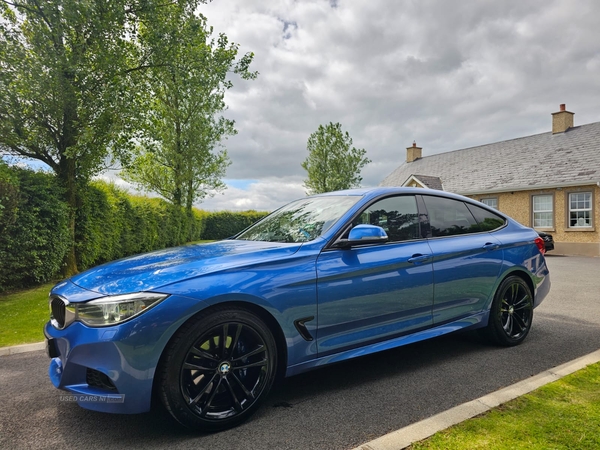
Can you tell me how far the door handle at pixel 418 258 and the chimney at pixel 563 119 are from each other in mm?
25698

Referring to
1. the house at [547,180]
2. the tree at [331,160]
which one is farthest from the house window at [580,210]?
the tree at [331,160]

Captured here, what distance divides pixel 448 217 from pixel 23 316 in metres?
6.28

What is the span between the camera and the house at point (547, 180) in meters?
19.9

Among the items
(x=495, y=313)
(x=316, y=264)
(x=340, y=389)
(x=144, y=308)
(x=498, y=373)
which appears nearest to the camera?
(x=144, y=308)

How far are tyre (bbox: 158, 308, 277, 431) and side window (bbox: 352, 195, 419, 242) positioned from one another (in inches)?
54.6

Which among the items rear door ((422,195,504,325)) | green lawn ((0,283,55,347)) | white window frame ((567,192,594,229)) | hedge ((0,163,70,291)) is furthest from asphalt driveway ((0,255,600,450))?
white window frame ((567,192,594,229))

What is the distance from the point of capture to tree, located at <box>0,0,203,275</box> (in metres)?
9.24

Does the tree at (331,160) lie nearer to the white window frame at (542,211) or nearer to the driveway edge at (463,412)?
the white window frame at (542,211)

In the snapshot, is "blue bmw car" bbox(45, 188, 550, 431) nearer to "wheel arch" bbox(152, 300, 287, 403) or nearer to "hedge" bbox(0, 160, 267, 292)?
"wheel arch" bbox(152, 300, 287, 403)

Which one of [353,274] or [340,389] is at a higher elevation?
[353,274]

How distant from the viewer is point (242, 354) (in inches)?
112

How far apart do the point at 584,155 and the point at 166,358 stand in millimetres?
24539

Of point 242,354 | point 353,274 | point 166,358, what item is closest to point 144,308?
point 166,358

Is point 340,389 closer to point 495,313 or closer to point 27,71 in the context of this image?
point 495,313
